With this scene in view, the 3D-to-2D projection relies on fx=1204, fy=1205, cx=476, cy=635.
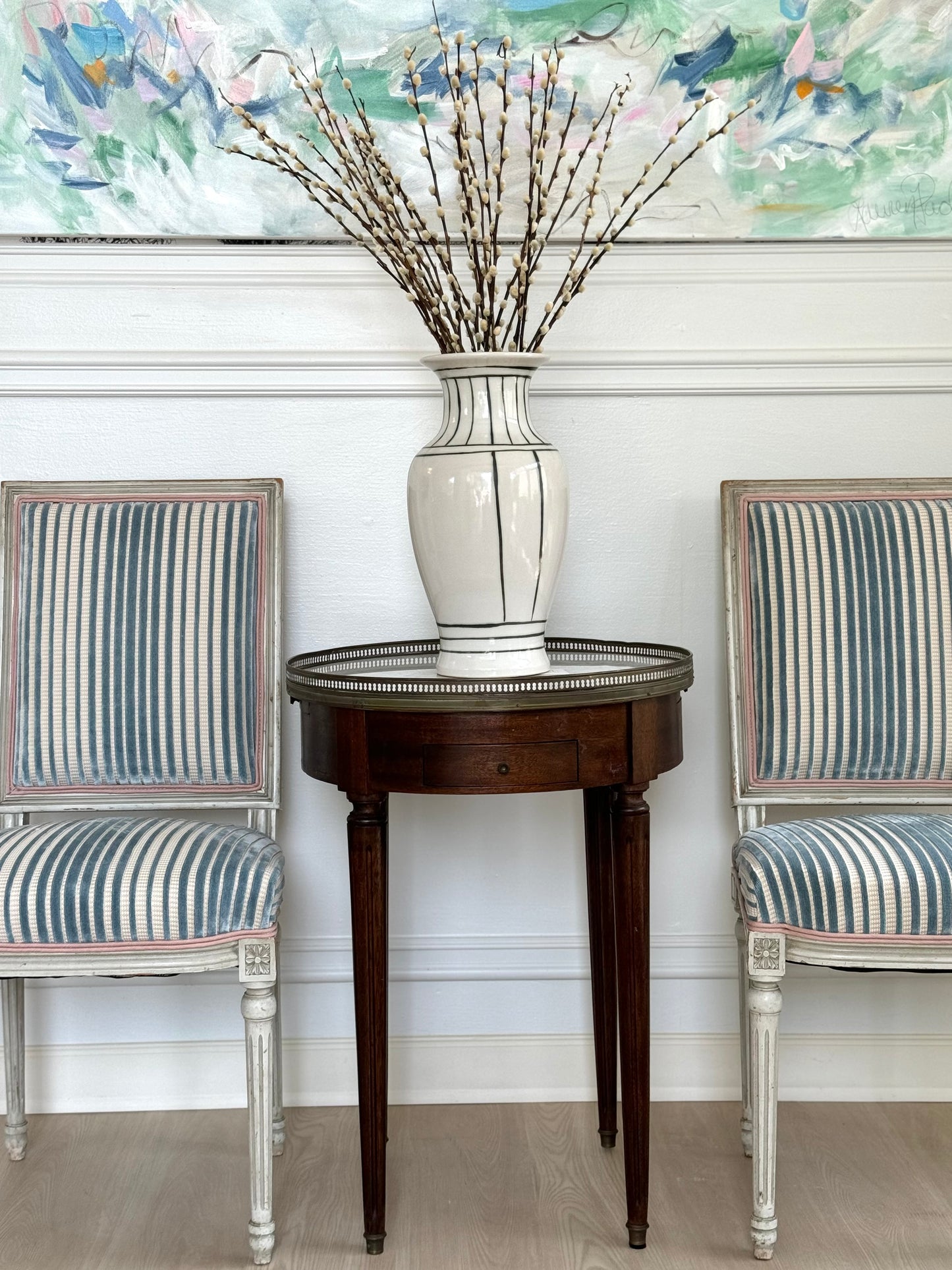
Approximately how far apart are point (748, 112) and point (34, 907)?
1.82 meters

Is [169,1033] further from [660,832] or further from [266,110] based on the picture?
[266,110]

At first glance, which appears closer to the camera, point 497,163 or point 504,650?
point 504,650

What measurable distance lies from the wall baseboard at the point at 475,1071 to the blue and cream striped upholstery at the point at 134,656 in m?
0.60

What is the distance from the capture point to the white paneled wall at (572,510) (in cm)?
223

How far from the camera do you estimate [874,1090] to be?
228 cm

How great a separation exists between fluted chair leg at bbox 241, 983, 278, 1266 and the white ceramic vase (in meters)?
0.56

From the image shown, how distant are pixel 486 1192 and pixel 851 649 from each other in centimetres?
107

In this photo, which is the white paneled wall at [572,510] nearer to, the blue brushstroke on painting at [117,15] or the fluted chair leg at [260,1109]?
the blue brushstroke on painting at [117,15]

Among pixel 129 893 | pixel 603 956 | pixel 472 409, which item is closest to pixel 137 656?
pixel 129 893

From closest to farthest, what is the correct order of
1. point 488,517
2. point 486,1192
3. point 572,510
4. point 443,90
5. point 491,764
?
point 491,764 → point 488,517 → point 486,1192 → point 443,90 → point 572,510

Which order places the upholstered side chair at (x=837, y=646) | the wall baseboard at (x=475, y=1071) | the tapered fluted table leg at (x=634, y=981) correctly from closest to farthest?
the tapered fluted table leg at (x=634, y=981), the upholstered side chair at (x=837, y=646), the wall baseboard at (x=475, y=1071)

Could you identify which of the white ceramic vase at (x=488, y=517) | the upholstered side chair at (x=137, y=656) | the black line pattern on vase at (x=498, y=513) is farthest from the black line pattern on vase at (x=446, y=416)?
the upholstered side chair at (x=137, y=656)

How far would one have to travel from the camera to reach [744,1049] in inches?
83.5

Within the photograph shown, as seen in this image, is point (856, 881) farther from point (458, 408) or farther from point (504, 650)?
point (458, 408)
